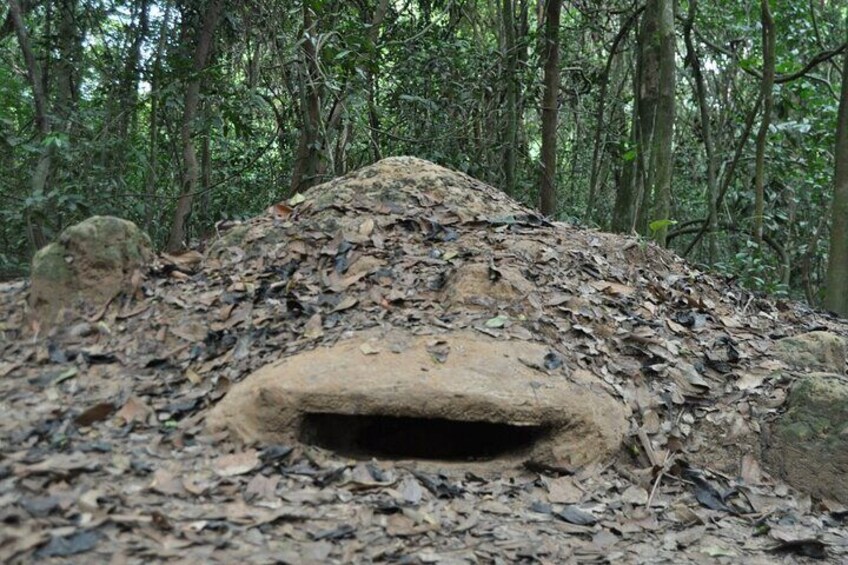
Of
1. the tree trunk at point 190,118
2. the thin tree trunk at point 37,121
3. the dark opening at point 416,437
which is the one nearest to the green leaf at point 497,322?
the dark opening at point 416,437

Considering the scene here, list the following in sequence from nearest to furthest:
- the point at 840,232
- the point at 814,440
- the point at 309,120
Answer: the point at 814,440, the point at 840,232, the point at 309,120

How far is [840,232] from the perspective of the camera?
25.1ft

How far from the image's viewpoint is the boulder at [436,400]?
154 inches

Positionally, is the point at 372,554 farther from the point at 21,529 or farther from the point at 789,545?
the point at 789,545

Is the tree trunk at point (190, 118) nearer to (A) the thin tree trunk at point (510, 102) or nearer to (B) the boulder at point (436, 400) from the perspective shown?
(A) the thin tree trunk at point (510, 102)

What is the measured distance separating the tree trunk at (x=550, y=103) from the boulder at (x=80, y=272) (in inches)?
249

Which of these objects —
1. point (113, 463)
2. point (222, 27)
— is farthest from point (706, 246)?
point (113, 463)

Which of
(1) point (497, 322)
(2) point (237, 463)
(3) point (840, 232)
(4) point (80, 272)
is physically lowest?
(2) point (237, 463)

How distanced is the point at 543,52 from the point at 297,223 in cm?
564

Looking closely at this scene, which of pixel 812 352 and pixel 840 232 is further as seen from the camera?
pixel 840 232

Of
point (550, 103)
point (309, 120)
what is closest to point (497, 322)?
point (309, 120)

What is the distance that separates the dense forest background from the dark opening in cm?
329

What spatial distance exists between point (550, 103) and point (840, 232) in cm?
369

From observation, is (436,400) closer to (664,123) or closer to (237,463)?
(237,463)
